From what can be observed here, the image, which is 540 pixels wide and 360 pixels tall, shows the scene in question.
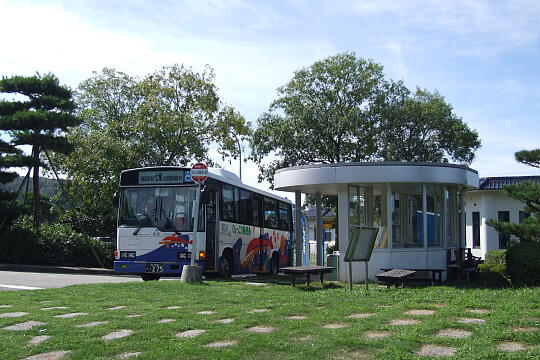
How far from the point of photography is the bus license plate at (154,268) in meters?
17.2

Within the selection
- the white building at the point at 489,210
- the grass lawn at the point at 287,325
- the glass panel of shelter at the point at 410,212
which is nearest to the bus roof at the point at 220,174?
the glass panel of shelter at the point at 410,212

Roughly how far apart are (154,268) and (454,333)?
11185 millimetres

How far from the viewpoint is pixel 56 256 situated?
26562 mm

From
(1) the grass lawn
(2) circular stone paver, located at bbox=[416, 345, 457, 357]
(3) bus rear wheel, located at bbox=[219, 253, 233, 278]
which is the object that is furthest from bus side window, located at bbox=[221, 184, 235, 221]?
(2) circular stone paver, located at bbox=[416, 345, 457, 357]

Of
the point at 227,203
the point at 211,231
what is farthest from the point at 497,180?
the point at 211,231

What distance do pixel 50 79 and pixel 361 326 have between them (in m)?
23.9

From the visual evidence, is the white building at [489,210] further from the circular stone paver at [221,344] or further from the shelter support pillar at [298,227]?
the circular stone paver at [221,344]

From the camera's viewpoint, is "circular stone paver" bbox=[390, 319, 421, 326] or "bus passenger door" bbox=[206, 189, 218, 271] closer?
"circular stone paver" bbox=[390, 319, 421, 326]

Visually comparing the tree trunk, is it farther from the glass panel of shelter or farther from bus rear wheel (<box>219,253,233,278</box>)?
the glass panel of shelter

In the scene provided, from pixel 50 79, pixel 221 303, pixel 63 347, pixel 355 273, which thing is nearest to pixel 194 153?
pixel 50 79

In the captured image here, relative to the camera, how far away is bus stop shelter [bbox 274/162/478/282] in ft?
50.6

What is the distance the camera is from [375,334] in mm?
7383

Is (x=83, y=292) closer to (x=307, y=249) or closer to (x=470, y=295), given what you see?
(x=470, y=295)

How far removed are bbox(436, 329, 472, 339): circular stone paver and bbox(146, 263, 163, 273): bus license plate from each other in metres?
10.9
